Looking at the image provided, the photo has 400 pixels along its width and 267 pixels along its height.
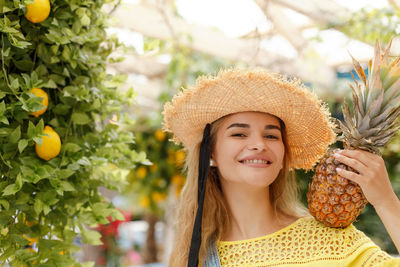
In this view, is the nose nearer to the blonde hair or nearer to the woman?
the woman

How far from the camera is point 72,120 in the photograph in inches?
57.7

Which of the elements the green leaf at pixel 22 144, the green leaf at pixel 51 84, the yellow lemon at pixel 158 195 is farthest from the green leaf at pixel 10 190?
the yellow lemon at pixel 158 195

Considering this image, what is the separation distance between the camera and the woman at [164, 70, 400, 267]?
5.26 feet

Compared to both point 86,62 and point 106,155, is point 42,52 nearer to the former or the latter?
point 86,62

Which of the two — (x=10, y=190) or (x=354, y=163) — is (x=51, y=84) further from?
(x=354, y=163)

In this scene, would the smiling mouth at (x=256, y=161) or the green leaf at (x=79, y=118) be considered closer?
the green leaf at (x=79, y=118)

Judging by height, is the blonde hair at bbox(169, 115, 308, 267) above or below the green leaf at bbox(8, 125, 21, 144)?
below

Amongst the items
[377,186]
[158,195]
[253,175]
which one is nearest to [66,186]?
[253,175]

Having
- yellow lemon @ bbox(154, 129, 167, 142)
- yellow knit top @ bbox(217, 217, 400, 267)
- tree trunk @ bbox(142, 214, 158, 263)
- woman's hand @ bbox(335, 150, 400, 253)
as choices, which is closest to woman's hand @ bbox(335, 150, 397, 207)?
woman's hand @ bbox(335, 150, 400, 253)

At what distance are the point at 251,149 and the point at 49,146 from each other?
2.41ft

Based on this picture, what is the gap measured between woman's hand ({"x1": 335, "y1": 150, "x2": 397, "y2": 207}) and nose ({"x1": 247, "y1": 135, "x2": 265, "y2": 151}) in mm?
357

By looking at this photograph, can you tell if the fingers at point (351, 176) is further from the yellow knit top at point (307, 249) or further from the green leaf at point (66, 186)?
the green leaf at point (66, 186)

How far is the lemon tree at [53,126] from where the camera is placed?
1286 millimetres

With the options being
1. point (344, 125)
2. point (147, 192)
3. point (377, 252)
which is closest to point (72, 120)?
point (344, 125)
